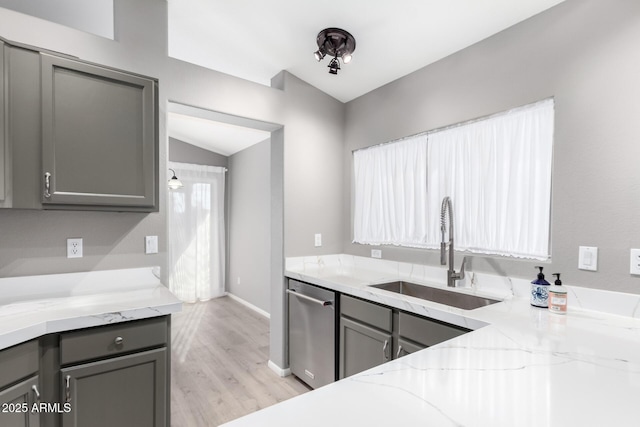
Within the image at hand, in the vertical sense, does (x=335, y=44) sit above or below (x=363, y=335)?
above

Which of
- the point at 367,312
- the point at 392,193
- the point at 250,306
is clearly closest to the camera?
the point at 367,312

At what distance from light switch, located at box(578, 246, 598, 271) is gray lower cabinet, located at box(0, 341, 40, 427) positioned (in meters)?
2.58

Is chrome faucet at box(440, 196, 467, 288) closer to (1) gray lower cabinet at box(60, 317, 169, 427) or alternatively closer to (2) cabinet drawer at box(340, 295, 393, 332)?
(2) cabinet drawer at box(340, 295, 393, 332)

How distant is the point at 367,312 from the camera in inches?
79.1

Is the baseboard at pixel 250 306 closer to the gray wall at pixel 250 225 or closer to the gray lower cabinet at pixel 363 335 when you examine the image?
the gray wall at pixel 250 225

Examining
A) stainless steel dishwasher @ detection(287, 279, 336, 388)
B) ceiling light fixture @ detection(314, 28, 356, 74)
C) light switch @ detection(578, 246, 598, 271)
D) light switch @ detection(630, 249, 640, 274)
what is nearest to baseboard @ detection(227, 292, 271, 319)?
stainless steel dishwasher @ detection(287, 279, 336, 388)

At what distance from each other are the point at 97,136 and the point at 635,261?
2.76 m

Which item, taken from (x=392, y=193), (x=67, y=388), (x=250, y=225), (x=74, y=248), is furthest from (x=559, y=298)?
(x=250, y=225)

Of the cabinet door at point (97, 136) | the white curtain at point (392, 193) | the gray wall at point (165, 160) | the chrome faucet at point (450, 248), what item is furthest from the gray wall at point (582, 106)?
the cabinet door at point (97, 136)

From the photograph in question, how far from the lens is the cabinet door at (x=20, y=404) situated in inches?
48.6

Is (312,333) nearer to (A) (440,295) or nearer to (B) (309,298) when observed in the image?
(B) (309,298)

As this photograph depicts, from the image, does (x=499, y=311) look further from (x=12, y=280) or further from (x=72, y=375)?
(x=12, y=280)

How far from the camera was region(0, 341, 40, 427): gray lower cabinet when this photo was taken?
123 cm

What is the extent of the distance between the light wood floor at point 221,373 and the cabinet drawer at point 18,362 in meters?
1.10
